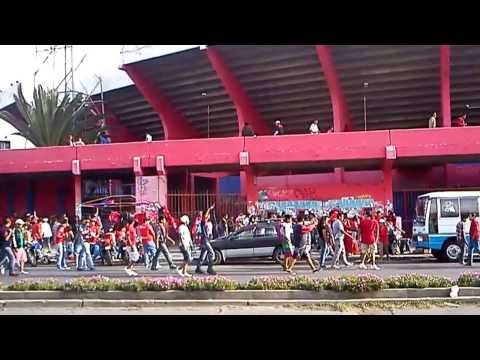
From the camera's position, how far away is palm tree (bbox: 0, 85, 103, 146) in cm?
3209

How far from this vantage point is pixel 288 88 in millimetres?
29125

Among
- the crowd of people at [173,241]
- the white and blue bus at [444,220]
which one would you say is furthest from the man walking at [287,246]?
the white and blue bus at [444,220]

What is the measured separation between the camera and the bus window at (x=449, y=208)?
1788cm

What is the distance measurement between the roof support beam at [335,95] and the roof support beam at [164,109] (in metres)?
8.45

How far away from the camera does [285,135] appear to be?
24578 mm

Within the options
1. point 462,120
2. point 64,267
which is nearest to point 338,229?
point 64,267

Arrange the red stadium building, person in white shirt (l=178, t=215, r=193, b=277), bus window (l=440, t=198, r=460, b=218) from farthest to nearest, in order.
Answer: the red stadium building, bus window (l=440, t=198, r=460, b=218), person in white shirt (l=178, t=215, r=193, b=277)

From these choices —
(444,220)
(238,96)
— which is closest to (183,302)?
(444,220)

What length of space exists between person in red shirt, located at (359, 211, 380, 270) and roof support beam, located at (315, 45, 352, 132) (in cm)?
1139

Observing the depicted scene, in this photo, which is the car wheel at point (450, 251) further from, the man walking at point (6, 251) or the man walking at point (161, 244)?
the man walking at point (6, 251)

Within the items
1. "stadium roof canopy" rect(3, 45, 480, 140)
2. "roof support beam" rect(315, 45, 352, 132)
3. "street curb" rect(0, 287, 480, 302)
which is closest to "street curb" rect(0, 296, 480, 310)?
"street curb" rect(0, 287, 480, 302)

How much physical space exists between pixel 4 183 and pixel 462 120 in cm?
2074

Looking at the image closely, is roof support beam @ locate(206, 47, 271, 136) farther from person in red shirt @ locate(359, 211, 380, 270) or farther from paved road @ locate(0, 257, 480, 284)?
person in red shirt @ locate(359, 211, 380, 270)
